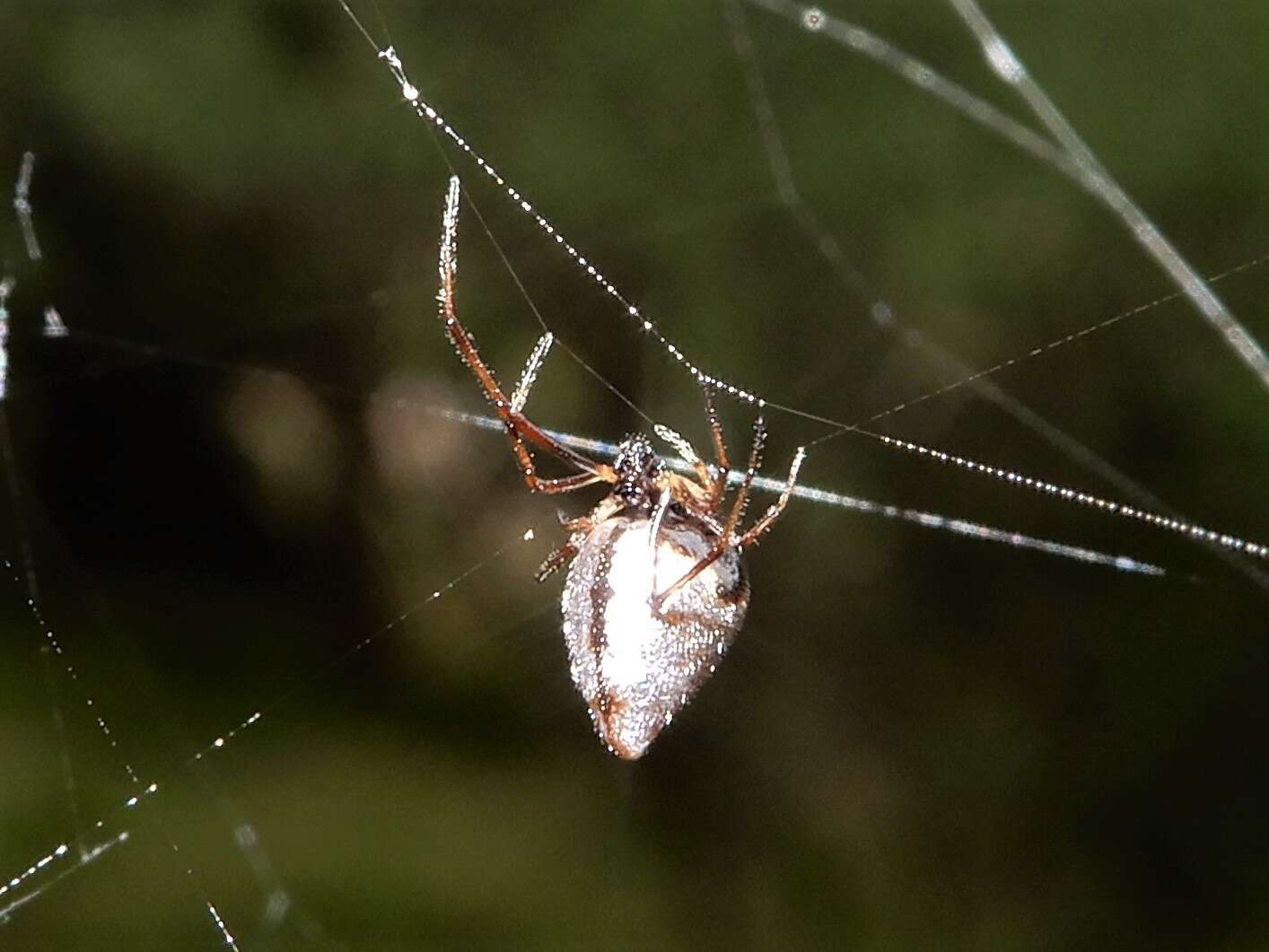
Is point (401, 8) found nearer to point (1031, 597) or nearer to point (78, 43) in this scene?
point (78, 43)

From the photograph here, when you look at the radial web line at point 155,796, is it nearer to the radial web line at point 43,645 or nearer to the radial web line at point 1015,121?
the radial web line at point 43,645

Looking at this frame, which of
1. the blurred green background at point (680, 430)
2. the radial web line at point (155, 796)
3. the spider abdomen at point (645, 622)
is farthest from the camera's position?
the blurred green background at point (680, 430)

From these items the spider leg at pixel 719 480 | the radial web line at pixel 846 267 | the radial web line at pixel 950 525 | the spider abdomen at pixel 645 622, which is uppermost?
the radial web line at pixel 846 267

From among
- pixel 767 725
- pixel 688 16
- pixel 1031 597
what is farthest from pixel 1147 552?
pixel 688 16

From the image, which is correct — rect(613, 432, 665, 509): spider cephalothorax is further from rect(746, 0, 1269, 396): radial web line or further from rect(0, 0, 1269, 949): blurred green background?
rect(746, 0, 1269, 396): radial web line

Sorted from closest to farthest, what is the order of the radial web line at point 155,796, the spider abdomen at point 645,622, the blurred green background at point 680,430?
the spider abdomen at point 645,622 < the radial web line at point 155,796 < the blurred green background at point 680,430

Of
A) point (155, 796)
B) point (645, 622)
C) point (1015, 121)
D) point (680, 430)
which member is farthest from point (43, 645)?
point (1015, 121)

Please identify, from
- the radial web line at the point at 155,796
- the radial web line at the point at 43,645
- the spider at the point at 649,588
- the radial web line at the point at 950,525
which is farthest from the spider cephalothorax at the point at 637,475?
the radial web line at the point at 43,645
